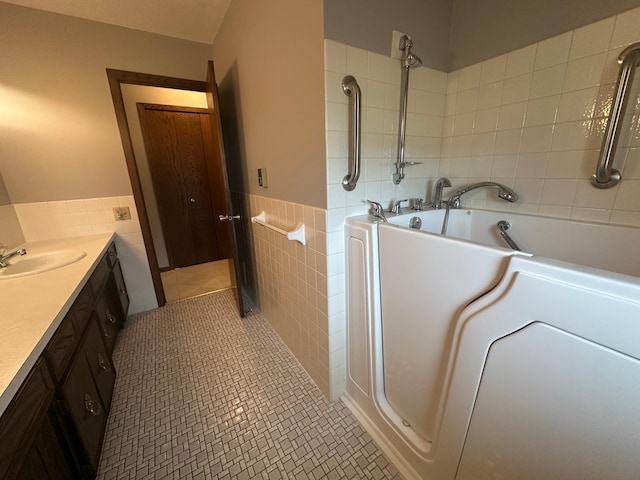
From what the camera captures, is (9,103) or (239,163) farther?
(239,163)

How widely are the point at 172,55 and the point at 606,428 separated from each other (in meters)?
3.00

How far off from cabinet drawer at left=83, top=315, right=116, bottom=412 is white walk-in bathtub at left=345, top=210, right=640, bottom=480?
1188 millimetres

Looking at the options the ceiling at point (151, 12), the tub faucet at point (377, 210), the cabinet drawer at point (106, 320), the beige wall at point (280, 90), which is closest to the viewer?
the beige wall at point (280, 90)

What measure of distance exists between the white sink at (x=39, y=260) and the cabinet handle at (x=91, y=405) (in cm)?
67

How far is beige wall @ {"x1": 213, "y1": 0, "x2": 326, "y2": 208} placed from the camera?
3.30 feet

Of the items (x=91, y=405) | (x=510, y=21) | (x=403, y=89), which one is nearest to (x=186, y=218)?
(x=91, y=405)

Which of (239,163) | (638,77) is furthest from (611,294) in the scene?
(239,163)

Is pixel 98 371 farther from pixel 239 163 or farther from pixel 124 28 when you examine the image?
pixel 124 28

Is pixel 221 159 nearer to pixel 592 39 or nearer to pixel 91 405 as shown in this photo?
pixel 91 405

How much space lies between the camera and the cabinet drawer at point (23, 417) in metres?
0.53

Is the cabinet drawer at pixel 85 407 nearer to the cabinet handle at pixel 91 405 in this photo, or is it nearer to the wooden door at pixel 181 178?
the cabinet handle at pixel 91 405

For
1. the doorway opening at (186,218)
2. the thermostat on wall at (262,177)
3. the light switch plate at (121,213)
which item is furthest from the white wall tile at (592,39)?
the light switch plate at (121,213)

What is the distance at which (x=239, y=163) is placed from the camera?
2.04m

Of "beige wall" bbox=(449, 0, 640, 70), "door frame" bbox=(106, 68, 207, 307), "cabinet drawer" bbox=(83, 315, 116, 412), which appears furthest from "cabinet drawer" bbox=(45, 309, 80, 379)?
"beige wall" bbox=(449, 0, 640, 70)
